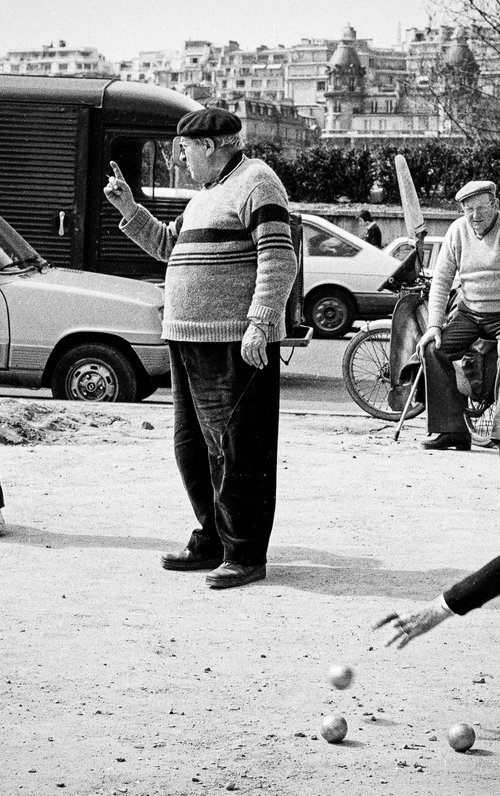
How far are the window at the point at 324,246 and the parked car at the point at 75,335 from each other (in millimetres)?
9044

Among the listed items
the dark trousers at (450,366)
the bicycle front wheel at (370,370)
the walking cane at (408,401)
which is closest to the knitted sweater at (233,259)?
the dark trousers at (450,366)

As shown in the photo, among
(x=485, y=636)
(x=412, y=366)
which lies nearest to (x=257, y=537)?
(x=485, y=636)

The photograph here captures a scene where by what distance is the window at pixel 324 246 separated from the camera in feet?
68.6

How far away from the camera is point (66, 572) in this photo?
629 cm

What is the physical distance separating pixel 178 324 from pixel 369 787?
2698mm

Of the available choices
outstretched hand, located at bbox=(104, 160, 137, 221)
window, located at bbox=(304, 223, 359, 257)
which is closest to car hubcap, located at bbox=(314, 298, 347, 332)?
window, located at bbox=(304, 223, 359, 257)

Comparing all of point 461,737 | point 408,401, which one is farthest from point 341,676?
point 408,401

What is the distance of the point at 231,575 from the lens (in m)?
6.16

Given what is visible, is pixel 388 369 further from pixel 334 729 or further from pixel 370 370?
pixel 334 729

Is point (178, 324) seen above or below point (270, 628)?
above

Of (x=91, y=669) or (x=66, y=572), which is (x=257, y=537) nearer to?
(x=66, y=572)

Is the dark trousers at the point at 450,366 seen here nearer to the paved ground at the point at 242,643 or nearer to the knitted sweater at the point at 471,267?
the knitted sweater at the point at 471,267

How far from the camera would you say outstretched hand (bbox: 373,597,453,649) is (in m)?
3.81

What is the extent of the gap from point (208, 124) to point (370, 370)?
5800mm
